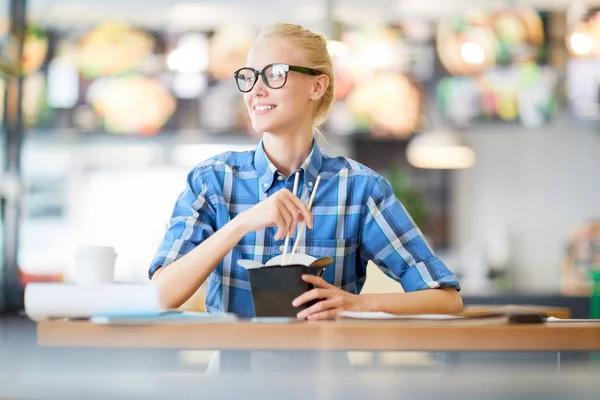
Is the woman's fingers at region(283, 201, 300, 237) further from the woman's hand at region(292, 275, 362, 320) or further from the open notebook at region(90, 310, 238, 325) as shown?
the open notebook at region(90, 310, 238, 325)

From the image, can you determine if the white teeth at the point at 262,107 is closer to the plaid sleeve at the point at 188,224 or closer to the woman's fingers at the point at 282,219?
the plaid sleeve at the point at 188,224

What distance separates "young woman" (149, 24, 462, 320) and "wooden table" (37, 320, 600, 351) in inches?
21.5

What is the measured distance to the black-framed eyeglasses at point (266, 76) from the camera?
1.69 meters

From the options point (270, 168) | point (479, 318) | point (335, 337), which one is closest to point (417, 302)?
point (479, 318)

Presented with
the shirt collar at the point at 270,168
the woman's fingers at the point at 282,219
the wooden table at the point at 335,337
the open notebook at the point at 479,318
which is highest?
the shirt collar at the point at 270,168

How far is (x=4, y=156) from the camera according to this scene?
199 inches

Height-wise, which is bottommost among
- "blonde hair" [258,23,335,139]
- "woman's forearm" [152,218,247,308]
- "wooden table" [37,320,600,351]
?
"wooden table" [37,320,600,351]

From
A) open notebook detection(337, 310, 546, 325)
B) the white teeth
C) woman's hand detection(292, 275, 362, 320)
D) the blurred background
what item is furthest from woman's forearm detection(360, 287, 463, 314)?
the blurred background

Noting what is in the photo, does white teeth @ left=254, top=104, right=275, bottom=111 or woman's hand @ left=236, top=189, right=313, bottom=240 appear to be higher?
white teeth @ left=254, top=104, right=275, bottom=111

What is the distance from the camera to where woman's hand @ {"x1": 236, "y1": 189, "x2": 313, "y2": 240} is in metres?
1.48

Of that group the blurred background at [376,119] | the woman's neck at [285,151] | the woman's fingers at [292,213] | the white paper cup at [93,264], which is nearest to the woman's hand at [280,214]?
the woman's fingers at [292,213]

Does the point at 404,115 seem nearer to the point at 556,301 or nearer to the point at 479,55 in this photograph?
the point at 479,55

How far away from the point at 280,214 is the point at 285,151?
16.0 inches

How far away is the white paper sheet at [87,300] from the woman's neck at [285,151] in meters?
0.72
